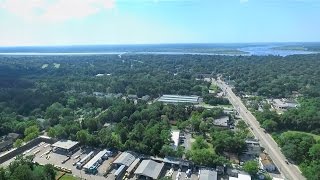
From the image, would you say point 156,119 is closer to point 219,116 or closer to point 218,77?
point 219,116

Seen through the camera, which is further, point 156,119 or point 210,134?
point 156,119

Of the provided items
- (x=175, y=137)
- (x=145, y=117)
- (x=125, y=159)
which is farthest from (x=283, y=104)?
(x=125, y=159)

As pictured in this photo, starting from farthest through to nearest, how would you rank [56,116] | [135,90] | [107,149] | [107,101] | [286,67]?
[286,67] → [135,90] → [107,101] → [56,116] → [107,149]

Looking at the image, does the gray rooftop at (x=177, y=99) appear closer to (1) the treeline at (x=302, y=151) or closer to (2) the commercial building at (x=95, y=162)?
(1) the treeline at (x=302, y=151)

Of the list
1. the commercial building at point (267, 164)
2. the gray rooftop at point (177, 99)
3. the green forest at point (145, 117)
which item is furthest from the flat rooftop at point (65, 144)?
the gray rooftop at point (177, 99)

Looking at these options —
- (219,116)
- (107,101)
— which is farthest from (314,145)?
(107,101)

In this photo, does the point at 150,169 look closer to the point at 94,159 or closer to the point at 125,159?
the point at 125,159

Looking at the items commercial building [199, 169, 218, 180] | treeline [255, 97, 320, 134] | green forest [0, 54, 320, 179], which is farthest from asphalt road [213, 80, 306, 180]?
commercial building [199, 169, 218, 180]
